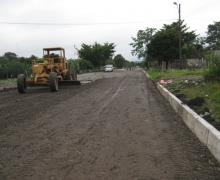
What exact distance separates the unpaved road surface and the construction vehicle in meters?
10.7

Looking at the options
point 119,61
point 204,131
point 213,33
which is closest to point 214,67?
point 204,131

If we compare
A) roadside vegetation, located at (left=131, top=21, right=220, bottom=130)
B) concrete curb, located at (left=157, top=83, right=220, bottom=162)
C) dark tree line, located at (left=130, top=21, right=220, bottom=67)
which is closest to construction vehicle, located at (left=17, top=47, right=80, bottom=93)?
roadside vegetation, located at (left=131, top=21, right=220, bottom=130)

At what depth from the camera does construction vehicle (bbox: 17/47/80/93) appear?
2444 cm

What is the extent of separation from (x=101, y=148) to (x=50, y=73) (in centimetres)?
1636

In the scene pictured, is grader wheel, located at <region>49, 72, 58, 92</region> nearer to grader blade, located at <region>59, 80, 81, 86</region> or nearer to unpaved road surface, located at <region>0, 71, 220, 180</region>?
grader blade, located at <region>59, 80, 81, 86</region>

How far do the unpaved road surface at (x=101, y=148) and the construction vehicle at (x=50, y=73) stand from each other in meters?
10.7

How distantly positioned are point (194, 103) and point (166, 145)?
5.09 meters

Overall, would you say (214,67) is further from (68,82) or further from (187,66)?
(187,66)

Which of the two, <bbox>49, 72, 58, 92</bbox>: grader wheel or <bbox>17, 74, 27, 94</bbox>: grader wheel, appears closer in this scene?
<bbox>49, 72, 58, 92</bbox>: grader wheel

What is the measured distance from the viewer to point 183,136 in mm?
9453

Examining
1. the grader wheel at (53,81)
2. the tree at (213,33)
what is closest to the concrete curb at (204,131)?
the grader wheel at (53,81)

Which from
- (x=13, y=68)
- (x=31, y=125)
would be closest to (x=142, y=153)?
(x=31, y=125)

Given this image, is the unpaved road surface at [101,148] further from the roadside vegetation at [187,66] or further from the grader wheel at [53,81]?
the grader wheel at [53,81]

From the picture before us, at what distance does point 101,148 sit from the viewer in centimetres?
827
